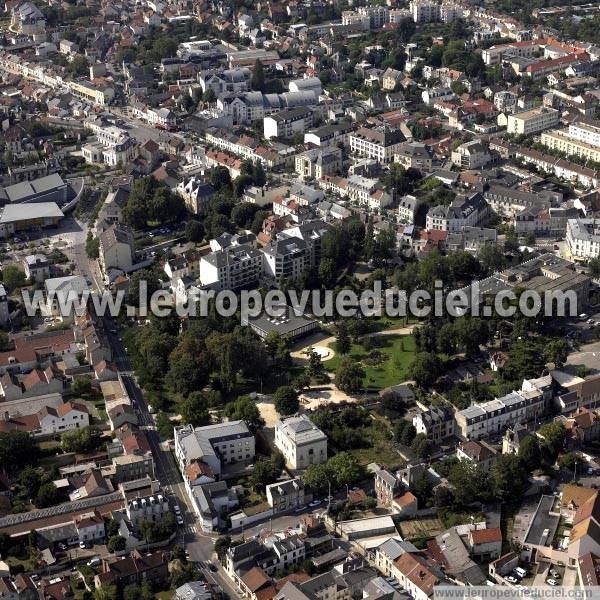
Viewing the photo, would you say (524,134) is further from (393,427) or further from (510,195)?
(393,427)

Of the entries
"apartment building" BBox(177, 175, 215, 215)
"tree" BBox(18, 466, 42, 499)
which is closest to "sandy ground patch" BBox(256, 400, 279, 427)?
"tree" BBox(18, 466, 42, 499)

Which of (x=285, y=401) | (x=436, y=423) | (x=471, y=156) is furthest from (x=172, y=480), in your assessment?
(x=471, y=156)

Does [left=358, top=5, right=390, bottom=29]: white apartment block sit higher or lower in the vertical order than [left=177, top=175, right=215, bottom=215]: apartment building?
higher

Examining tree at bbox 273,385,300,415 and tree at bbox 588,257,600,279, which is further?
tree at bbox 588,257,600,279

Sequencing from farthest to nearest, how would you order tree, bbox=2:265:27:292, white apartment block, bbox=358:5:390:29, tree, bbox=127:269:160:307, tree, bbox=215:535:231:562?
1. white apartment block, bbox=358:5:390:29
2. tree, bbox=2:265:27:292
3. tree, bbox=127:269:160:307
4. tree, bbox=215:535:231:562

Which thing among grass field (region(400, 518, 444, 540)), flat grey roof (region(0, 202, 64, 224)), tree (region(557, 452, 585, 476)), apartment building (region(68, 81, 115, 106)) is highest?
apartment building (region(68, 81, 115, 106))

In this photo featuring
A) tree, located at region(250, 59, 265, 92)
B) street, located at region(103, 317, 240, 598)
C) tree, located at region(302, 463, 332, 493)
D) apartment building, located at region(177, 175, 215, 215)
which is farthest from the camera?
tree, located at region(250, 59, 265, 92)

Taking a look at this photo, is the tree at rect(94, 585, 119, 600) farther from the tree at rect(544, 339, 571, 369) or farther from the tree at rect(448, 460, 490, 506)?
the tree at rect(544, 339, 571, 369)
